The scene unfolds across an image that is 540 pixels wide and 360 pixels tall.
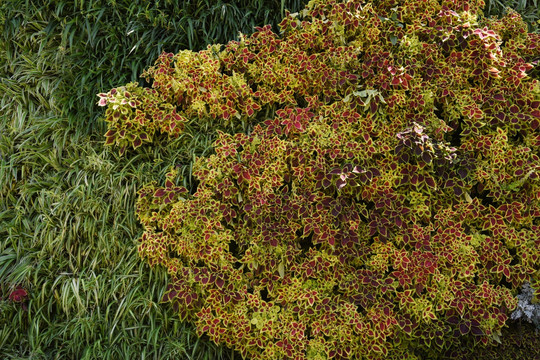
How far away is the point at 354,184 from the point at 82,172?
1.81 m

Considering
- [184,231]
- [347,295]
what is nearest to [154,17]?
[184,231]

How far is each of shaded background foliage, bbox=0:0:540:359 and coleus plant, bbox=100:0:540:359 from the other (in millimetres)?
188

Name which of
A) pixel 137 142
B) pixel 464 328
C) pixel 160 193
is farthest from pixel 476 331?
pixel 137 142

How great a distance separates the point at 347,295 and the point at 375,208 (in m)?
0.54

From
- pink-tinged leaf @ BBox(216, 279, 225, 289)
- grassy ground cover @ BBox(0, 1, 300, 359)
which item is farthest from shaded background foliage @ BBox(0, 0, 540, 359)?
pink-tinged leaf @ BBox(216, 279, 225, 289)

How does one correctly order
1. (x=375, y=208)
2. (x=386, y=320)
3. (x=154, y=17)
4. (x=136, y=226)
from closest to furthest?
1. (x=386, y=320)
2. (x=375, y=208)
3. (x=136, y=226)
4. (x=154, y=17)

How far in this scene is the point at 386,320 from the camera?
2.72 meters

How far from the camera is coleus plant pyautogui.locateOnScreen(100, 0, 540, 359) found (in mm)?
2803

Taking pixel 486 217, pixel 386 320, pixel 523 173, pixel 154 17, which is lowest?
pixel 386 320

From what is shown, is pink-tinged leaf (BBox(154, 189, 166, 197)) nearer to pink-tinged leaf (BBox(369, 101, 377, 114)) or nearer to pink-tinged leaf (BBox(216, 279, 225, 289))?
pink-tinged leaf (BBox(216, 279, 225, 289))

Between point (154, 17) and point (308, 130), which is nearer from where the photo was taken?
point (308, 130)

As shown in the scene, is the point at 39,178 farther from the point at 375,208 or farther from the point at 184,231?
the point at 375,208

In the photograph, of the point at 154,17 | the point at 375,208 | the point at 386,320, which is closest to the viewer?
the point at 386,320

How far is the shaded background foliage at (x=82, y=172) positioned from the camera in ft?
9.49
